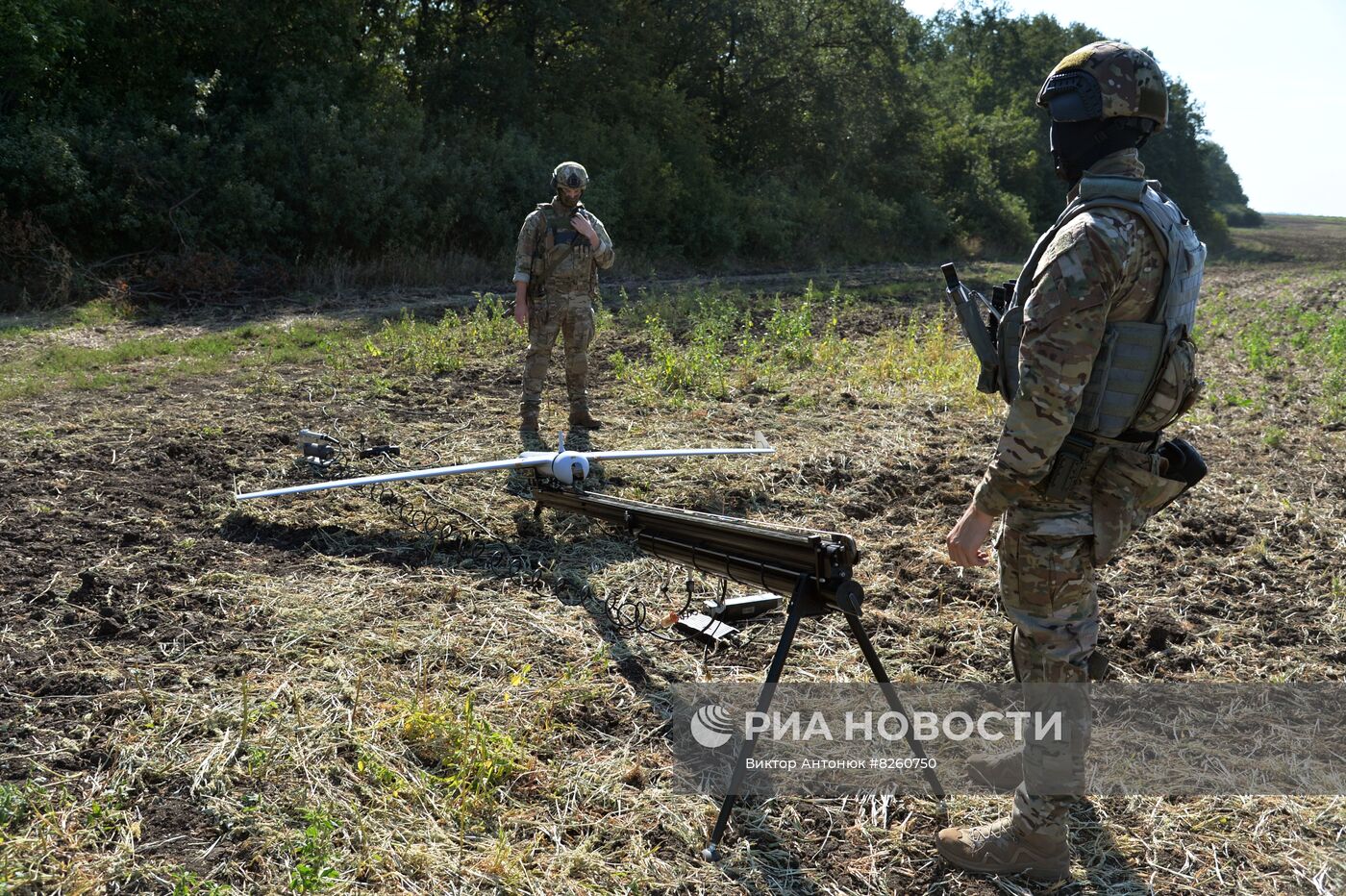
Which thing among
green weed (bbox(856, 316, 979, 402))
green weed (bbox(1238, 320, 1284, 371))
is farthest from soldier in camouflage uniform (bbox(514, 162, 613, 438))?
green weed (bbox(1238, 320, 1284, 371))

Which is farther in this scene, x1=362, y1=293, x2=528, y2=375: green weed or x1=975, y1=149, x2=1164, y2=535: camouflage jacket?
x1=362, y1=293, x2=528, y2=375: green weed

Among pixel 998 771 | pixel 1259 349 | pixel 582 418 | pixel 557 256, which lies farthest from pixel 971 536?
pixel 1259 349

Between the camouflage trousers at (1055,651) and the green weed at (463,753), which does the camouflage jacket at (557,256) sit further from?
the camouflage trousers at (1055,651)

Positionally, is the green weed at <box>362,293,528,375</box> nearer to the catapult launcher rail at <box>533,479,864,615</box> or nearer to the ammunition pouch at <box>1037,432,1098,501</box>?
the catapult launcher rail at <box>533,479,864,615</box>

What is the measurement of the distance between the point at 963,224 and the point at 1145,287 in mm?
34243

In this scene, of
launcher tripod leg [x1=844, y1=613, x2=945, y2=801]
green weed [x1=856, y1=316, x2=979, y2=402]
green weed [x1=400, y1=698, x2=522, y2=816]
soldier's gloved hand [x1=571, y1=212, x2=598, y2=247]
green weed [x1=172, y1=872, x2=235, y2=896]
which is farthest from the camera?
green weed [x1=856, y1=316, x2=979, y2=402]

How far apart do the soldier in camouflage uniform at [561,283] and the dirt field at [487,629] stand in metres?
0.48

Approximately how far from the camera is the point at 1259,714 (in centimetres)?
431

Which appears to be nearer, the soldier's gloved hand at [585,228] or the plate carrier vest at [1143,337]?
the plate carrier vest at [1143,337]

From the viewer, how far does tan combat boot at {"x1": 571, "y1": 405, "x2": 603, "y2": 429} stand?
8.59 metres

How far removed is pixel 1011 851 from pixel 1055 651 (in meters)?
0.68

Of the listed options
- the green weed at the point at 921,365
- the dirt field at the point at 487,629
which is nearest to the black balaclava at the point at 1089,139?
the dirt field at the point at 487,629

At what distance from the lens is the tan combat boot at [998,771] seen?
377 cm

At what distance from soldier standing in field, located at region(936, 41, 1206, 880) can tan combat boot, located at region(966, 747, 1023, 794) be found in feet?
1.66
